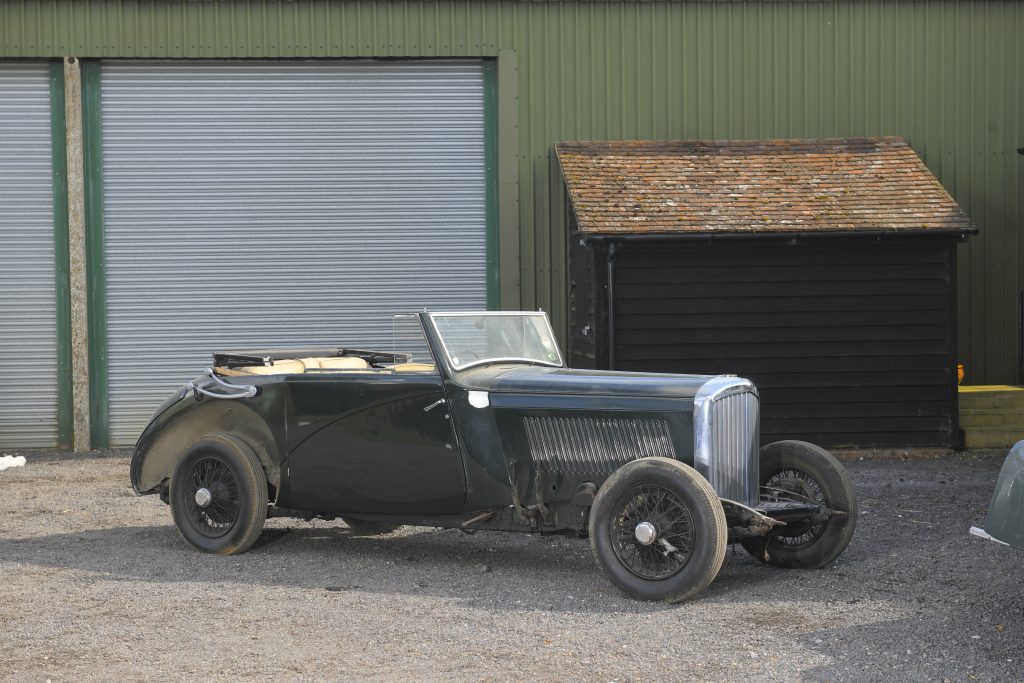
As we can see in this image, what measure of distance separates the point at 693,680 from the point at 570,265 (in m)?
9.87

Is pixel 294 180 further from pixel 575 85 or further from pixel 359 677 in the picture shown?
pixel 359 677

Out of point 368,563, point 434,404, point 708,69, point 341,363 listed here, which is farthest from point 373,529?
point 708,69

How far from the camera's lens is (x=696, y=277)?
1280 centimetres

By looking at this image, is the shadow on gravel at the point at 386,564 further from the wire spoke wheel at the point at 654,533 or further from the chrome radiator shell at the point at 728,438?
the chrome radiator shell at the point at 728,438

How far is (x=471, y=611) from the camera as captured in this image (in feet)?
19.7

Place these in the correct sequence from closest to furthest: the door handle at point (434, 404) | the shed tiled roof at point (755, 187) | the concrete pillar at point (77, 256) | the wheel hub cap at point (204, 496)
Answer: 1. the door handle at point (434, 404)
2. the wheel hub cap at point (204, 496)
3. the shed tiled roof at point (755, 187)
4. the concrete pillar at point (77, 256)

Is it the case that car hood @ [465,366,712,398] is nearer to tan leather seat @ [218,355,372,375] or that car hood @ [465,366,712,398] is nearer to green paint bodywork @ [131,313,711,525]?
green paint bodywork @ [131,313,711,525]

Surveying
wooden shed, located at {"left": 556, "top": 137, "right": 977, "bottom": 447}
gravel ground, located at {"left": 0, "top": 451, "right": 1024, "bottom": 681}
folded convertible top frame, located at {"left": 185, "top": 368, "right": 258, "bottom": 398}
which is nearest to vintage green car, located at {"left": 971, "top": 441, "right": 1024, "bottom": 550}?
gravel ground, located at {"left": 0, "top": 451, "right": 1024, "bottom": 681}

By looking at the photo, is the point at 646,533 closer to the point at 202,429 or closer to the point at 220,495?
the point at 220,495

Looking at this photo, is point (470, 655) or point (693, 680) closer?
point (693, 680)

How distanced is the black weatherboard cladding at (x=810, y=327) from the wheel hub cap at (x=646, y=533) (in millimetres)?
6648

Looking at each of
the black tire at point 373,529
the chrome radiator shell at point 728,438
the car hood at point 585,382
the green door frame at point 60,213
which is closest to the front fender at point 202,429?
the black tire at point 373,529

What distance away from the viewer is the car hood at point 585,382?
21.3ft

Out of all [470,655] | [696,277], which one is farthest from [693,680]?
[696,277]
